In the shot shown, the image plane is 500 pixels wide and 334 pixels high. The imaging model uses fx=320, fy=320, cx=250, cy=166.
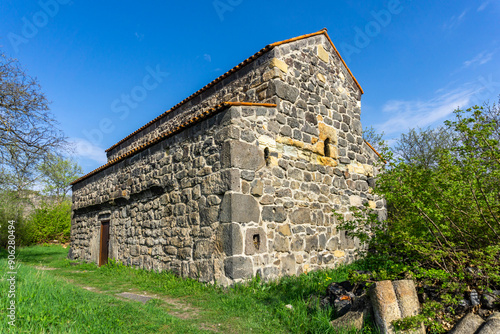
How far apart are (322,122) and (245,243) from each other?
12.3 ft

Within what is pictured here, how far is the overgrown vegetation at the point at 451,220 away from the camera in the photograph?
373cm

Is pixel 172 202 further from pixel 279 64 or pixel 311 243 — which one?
pixel 279 64

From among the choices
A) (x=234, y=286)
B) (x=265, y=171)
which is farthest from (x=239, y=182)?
(x=234, y=286)

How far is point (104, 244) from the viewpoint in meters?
10.1

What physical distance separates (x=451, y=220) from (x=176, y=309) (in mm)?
3970

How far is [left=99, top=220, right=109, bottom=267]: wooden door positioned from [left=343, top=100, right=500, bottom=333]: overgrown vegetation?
827 cm

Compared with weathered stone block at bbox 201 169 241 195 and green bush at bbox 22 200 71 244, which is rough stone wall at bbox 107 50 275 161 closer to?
weathered stone block at bbox 201 169 241 195

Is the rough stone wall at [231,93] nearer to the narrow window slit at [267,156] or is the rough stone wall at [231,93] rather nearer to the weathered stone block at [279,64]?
the weathered stone block at [279,64]

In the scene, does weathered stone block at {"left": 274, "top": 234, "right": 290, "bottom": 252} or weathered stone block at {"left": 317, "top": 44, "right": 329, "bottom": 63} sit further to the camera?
weathered stone block at {"left": 317, "top": 44, "right": 329, "bottom": 63}

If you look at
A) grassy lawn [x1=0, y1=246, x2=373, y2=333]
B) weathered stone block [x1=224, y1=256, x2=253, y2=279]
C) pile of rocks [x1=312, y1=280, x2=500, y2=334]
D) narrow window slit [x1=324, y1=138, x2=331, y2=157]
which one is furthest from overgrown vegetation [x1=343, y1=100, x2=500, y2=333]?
narrow window slit [x1=324, y1=138, x2=331, y2=157]

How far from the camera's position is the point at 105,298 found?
15.2 ft

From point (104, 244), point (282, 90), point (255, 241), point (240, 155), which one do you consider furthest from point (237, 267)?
point (104, 244)

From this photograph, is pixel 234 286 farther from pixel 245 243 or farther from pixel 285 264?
pixel 285 264

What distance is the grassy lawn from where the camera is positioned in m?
3.41
